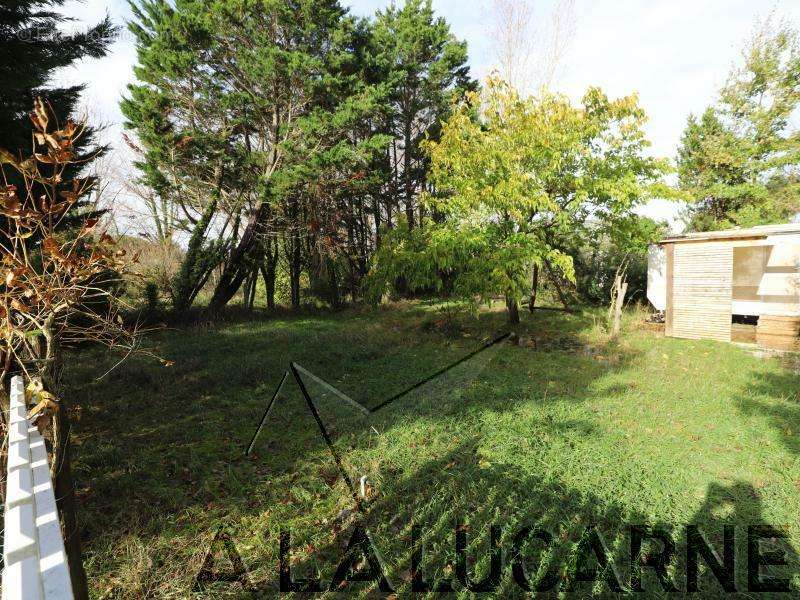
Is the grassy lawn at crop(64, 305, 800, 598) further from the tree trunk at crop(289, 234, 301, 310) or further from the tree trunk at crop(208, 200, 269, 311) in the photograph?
the tree trunk at crop(289, 234, 301, 310)

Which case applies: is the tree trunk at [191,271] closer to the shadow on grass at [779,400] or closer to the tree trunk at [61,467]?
the tree trunk at [61,467]

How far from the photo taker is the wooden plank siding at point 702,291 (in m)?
8.48

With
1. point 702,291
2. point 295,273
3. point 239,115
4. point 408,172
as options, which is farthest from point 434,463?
point 408,172

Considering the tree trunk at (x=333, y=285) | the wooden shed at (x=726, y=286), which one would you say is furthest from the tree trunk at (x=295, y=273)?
the wooden shed at (x=726, y=286)

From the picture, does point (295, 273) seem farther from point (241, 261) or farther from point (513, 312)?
point (513, 312)

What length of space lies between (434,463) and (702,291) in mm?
8582

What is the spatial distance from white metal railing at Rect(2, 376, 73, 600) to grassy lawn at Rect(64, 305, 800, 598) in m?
1.12

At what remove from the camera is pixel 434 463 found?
3547mm

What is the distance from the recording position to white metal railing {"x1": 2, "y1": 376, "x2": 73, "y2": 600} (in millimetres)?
989

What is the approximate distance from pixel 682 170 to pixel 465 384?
14.5 m

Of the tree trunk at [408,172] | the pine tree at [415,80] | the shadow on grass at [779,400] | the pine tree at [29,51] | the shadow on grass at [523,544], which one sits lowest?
the shadow on grass at [523,544]

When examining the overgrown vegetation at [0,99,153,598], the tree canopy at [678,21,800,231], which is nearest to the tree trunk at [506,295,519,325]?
the overgrown vegetation at [0,99,153,598]

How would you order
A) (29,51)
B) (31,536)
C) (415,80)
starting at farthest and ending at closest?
(415,80)
(29,51)
(31,536)

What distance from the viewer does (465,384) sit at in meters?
5.70
